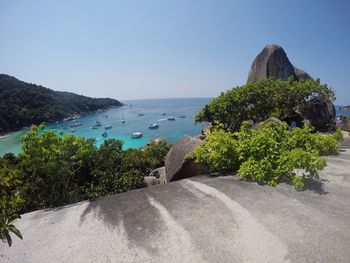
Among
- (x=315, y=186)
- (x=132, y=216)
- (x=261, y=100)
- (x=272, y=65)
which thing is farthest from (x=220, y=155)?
(x=272, y=65)

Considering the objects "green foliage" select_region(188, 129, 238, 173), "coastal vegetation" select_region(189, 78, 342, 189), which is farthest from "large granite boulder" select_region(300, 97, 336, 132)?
"green foliage" select_region(188, 129, 238, 173)

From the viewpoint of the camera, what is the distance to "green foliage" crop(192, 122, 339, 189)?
4.58 meters

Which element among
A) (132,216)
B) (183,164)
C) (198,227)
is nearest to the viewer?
(198,227)

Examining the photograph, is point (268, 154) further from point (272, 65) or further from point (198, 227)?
point (272, 65)

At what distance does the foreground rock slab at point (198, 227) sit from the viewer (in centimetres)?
279

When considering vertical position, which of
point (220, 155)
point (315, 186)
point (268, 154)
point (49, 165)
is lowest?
point (315, 186)

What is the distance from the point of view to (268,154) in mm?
5047

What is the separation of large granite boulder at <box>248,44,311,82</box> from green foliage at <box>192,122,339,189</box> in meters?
16.4

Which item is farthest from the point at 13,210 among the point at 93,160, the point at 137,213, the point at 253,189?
the point at 93,160

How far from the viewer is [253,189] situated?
14.3 ft

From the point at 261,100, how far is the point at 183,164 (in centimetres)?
903

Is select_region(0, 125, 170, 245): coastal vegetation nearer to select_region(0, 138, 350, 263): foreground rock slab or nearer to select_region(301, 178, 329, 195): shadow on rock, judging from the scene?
select_region(0, 138, 350, 263): foreground rock slab

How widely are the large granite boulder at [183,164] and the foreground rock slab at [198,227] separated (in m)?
1.41

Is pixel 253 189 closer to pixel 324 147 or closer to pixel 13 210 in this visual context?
pixel 324 147
